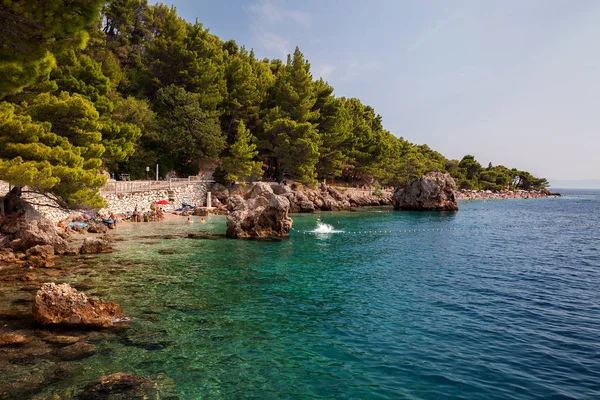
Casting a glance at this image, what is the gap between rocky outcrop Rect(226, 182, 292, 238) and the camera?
32750 millimetres

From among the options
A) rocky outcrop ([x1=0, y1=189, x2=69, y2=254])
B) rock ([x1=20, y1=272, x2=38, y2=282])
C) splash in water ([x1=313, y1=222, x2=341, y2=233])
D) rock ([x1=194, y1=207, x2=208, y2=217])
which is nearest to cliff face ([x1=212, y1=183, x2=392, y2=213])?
rock ([x1=194, y1=207, x2=208, y2=217])

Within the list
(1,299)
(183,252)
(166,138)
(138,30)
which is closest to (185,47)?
(166,138)

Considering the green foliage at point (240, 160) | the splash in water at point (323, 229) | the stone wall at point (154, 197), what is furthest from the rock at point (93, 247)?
the green foliage at point (240, 160)

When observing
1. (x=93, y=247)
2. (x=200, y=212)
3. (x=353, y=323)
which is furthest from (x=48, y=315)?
(x=200, y=212)

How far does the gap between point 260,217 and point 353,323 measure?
2177 centimetres

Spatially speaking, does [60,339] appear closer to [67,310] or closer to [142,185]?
[67,310]

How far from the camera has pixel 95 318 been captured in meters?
11.8

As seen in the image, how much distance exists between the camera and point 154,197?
48781 millimetres

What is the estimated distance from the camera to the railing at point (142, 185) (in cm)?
4094

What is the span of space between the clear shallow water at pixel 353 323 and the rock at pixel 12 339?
94.8 inches

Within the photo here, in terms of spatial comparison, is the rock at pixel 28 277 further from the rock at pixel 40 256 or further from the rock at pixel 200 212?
the rock at pixel 200 212

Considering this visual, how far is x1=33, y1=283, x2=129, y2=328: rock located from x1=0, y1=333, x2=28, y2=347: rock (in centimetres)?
98

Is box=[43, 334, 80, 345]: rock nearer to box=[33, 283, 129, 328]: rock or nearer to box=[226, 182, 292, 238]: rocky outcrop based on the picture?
box=[33, 283, 129, 328]: rock

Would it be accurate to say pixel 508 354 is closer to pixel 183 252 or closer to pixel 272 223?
pixel 183 252
